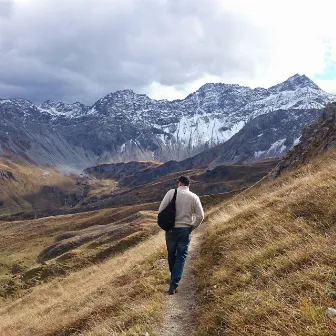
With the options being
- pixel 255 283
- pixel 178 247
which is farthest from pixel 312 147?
pixel 255 283

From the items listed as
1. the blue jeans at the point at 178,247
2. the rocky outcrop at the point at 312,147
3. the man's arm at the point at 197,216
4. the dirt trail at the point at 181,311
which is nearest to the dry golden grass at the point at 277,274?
the dirt trail at the point at 181,311

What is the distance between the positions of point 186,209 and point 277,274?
14.3 ft

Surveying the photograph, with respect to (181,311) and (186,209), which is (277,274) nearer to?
(181,311)

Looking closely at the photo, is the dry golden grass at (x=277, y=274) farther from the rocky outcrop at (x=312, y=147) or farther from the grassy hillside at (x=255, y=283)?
the rocky outcrop at (x=312, y=147)

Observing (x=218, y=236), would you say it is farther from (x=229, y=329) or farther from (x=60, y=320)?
(x=229, y=329)

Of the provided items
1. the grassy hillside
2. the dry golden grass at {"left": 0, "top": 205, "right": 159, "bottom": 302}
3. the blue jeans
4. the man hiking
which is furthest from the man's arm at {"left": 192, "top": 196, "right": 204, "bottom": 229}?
the dry golden grass at {"left": 0, "top": 205, "right": 159, "bottom": 302}

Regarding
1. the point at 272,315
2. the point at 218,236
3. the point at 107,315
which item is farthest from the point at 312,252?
the point at 218,236

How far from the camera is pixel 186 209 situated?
12320mm

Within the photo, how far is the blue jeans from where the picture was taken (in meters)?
11.8

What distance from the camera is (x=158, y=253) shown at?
18609 mm

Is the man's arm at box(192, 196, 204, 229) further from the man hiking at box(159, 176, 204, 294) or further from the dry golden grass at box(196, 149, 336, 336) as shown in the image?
the dry golden grass at box(196, 149, 336, 336)

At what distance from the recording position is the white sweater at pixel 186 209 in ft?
40.2

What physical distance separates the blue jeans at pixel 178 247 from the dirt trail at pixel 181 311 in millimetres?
627

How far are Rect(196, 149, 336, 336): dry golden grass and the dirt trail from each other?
362mm
